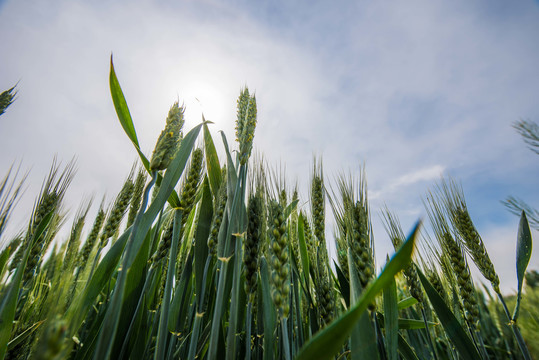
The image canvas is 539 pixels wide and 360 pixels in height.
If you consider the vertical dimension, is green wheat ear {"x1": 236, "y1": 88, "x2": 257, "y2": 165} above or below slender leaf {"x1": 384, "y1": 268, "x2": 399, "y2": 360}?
above

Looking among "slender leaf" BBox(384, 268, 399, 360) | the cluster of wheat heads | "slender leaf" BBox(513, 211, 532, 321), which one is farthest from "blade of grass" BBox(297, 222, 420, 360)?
"slender leaf" BBox(513, 211, 532, 321)

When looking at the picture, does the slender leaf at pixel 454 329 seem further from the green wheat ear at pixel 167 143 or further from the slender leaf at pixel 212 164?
the green wheat ear at pixel 167 143

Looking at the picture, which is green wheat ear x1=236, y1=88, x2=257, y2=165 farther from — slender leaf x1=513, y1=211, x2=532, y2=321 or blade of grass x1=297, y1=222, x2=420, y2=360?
slender leaf x1=513, y1=211, x2=532, y2=321

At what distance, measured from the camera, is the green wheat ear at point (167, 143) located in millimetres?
870

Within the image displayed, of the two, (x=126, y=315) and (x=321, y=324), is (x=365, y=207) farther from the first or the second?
(x=126, y=315)

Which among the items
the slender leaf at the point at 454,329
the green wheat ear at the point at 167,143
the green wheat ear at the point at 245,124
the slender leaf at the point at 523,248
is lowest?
the slender leaf at the point at 454,329

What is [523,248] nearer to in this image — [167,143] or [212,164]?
[212,164]

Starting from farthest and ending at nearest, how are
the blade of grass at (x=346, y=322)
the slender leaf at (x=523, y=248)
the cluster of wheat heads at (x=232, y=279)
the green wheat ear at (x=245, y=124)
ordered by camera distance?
the slender leaf at (x=523, y=248) → the green wheat ear at (x=245, y=124) → the cluster of wheat heads at (x=232, y=279) → the blade of grass at (x=346, y=322)

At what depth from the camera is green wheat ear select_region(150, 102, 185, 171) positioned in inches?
34.3

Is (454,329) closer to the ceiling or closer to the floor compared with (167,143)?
closer to the floor

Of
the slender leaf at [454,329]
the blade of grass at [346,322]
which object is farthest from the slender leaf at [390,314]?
the blade of grass at [346,322]

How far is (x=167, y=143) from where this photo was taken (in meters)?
0.90

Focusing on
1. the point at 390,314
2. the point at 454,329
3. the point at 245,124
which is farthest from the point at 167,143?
the point at 454,329

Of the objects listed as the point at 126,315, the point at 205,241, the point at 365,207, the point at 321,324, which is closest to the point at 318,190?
the point at 365,207
